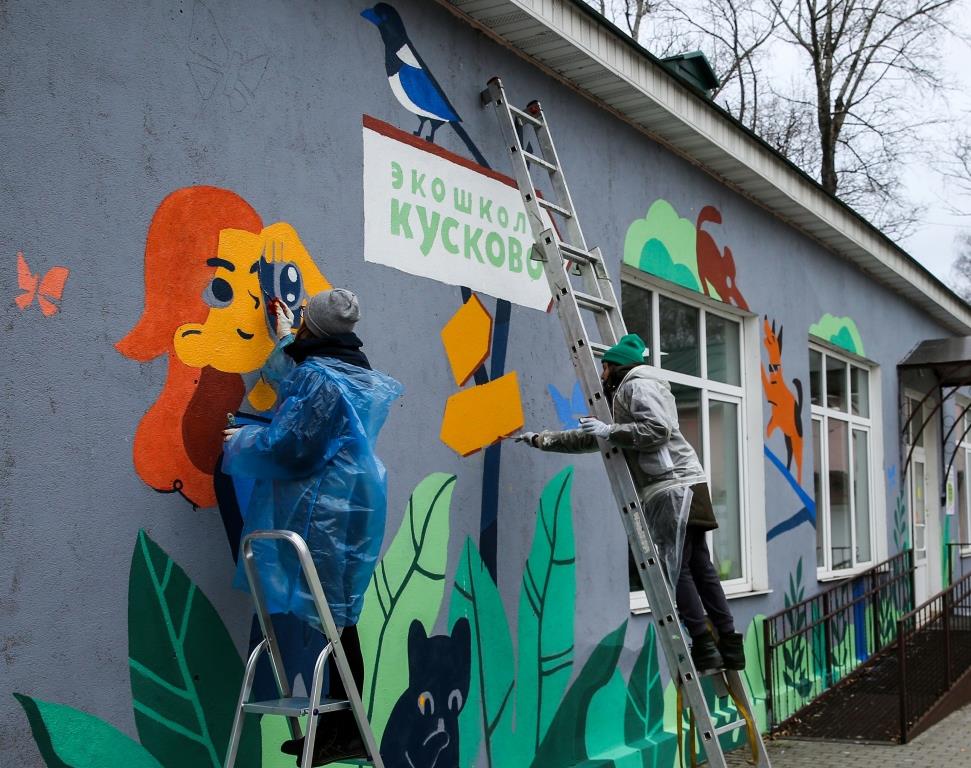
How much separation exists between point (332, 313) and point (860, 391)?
8.82 meters

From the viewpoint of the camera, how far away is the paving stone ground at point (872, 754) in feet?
22.6

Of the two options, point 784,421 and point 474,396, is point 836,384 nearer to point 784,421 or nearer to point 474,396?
point 784,421

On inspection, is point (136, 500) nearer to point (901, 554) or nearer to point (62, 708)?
point (62, 708)

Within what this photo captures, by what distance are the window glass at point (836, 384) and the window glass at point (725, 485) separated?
8.18 ft

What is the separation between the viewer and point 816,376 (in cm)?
998

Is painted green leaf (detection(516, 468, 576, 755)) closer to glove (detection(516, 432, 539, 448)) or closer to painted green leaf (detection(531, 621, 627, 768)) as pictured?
painted green leaf (detection(531, 621, 627, 768))

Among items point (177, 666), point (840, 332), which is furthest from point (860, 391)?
point (177, 666)

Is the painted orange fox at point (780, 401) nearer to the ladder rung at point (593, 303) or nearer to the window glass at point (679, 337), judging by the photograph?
the window glass at point (679, 337)

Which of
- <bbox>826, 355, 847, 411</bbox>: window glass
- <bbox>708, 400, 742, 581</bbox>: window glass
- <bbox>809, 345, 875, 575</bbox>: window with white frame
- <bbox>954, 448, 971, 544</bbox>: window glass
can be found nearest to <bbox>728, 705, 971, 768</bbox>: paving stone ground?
<bbox>708, 400, 742, 581</bbox>: window glass

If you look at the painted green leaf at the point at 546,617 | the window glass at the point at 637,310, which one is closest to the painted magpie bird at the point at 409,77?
the painted green leaf at the point at 546,617

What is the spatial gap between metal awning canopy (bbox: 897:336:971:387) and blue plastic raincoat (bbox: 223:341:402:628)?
9781 millimetres

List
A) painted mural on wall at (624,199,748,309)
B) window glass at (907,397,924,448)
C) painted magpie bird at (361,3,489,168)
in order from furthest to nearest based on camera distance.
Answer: window glass at (907,397,924,448) < painted mural on wall at (624,199,748,309) < painted magpie bird at (361,3,489,168)

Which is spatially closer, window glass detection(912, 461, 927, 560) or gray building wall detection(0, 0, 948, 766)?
gray building wall detection(0, 0, 948, 766)

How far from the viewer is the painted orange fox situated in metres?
8.49
